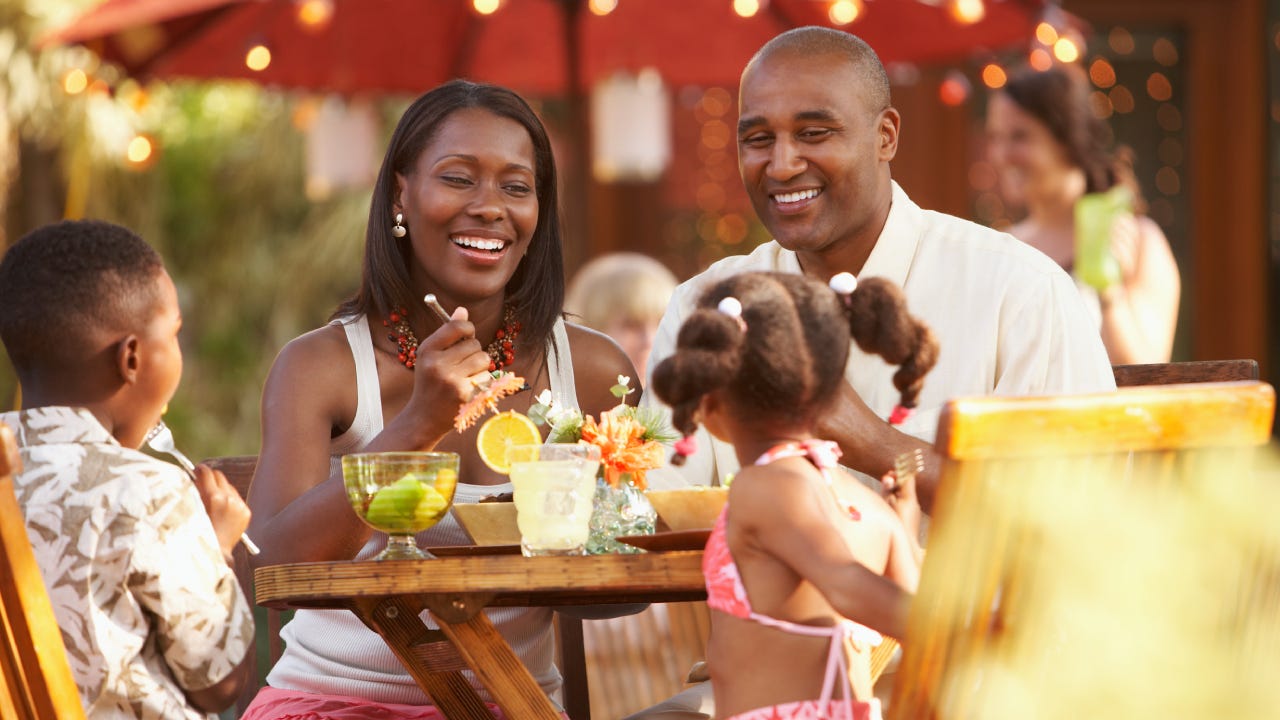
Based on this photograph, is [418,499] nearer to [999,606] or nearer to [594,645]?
[999,606]

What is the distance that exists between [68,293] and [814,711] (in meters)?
1.48

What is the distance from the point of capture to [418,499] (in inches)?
105

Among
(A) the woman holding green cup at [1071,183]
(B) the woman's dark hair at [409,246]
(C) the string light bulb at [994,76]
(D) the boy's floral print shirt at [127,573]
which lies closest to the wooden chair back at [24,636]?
(D) the boy's floral print shirt at [127,573]

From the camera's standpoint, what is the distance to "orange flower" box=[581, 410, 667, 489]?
9.42 ft

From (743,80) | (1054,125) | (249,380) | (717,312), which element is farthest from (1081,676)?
(249,380)

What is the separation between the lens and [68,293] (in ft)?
9.56

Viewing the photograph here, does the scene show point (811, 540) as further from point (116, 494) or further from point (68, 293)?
point (68, 293)

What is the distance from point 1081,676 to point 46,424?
69.3 inches

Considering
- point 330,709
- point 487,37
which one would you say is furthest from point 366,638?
point 487,37

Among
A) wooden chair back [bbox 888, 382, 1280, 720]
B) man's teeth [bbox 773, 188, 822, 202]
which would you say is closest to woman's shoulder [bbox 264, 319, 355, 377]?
man's teeth [bbox 773, 188, 822, 202]

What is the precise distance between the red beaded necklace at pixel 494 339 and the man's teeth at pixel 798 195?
63cm

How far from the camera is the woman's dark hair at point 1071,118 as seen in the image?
229 inches

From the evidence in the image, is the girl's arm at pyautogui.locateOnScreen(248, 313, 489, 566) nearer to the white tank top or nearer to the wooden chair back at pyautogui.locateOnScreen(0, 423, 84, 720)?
the white tank top

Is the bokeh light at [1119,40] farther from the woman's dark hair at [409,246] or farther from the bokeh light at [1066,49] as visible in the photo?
the woman's dark hair at [409,246]
